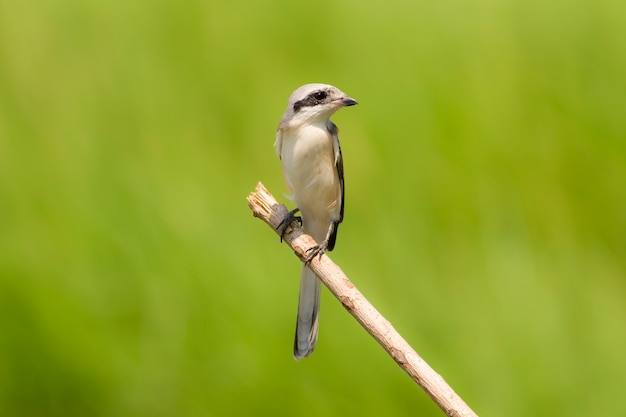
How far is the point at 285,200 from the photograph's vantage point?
3.30 m

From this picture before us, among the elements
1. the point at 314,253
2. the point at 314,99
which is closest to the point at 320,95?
the point at 314,99

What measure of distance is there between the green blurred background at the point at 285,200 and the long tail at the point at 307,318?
1.57ft

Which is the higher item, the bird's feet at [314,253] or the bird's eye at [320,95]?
the bird's eye at [320,95]

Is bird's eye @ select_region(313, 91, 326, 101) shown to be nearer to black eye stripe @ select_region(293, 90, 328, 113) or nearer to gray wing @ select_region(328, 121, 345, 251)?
black eye stripe @ select_region(293, 90, 328, 113)

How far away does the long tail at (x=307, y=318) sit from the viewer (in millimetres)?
2691

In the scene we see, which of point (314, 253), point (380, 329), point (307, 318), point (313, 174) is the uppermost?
point (313, 174)

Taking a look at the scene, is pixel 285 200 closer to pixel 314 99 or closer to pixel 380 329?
pixel 314 99

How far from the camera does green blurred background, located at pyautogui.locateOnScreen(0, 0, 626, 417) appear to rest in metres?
3.19

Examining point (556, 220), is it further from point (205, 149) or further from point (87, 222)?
point (87, 222)

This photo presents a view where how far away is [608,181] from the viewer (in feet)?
11.2

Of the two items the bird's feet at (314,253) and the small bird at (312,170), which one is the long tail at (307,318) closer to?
the small bird at (312,170)

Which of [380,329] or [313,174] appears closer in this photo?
[380,329]

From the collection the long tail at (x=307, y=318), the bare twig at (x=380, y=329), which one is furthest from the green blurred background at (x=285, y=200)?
the bare twig at (x=380, y=329)

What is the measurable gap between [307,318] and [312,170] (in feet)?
1.59
